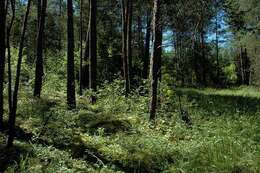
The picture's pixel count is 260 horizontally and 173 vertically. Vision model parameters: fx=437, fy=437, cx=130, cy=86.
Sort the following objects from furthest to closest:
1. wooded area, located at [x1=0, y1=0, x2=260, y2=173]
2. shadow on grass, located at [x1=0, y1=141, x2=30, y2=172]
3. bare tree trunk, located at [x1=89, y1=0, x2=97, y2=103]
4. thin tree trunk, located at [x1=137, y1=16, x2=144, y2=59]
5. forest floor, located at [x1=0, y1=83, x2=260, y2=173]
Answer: thin tree trunk, located at [x1=137, y1=16, x2=144, y2=59], bare tree trunk, located at [x1=89, y1=0, x2=97, y2=103], wooded area, located at [x1=0, y1=0, x2=260, y2=173], forest floor, located at [x1=0, y1=83, x2=260, y2=173], shadow on grass, located at [x1=0, y1=141, x2=30, y2=172]

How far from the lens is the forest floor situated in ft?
29.8

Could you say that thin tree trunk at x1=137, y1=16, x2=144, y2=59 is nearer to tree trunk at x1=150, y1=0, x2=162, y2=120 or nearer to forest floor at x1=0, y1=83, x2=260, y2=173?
forest floor at x1=0, y1=83, x2=260, y2=173

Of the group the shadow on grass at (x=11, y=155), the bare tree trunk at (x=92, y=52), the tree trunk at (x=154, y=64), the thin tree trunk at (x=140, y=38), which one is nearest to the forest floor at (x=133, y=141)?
the shadow on grass at (x=11, y=155)

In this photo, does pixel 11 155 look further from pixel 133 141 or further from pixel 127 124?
pixel 127 124

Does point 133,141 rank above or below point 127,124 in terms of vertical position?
below

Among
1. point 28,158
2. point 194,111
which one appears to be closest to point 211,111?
point 194,111

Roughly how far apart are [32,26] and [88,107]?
27604mm

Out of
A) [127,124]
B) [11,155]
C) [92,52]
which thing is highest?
[92,52]

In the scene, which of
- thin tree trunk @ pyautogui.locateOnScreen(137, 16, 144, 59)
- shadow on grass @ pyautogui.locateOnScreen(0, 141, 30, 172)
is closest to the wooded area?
shadow on grass @ pyautogui.locateOnScreen(0, 141, 30, 172)

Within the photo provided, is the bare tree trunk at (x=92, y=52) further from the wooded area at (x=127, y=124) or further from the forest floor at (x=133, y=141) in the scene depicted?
the forest floor at (x=133, y=141)

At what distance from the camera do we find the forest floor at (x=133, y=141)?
9.09 meters

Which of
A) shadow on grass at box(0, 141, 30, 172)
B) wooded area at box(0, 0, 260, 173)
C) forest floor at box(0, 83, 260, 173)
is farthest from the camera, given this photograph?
wooded area at box(0, 0, 260, 173)

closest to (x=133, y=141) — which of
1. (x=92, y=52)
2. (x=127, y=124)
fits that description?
(x=127, y=124)

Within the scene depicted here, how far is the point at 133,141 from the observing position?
10977 mm
